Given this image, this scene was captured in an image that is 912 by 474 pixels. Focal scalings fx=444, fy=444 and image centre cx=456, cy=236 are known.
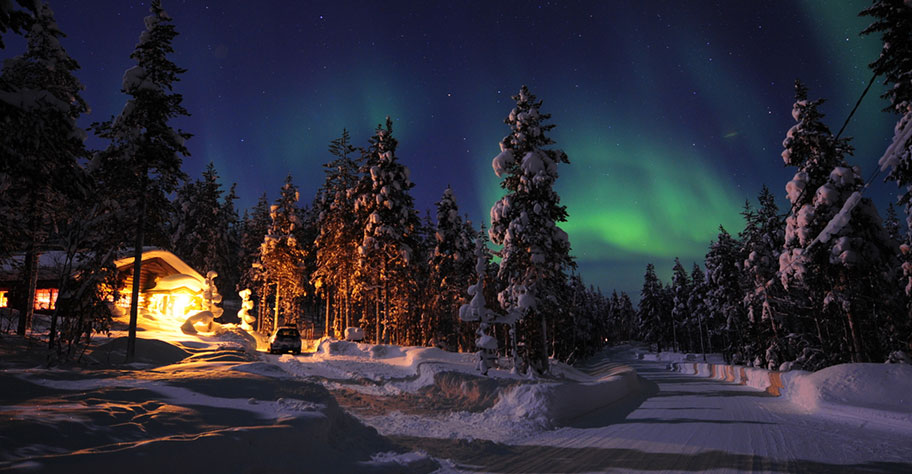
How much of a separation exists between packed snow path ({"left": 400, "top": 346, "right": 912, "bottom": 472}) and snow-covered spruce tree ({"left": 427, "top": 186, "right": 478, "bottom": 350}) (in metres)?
26.6

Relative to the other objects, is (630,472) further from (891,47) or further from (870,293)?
(870,293)

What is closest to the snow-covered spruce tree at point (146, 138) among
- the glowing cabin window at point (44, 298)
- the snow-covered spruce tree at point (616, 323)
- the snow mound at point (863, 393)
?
the glowing cabin window at point (44, 298)

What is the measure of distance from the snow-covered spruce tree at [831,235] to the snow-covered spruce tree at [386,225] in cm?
2193

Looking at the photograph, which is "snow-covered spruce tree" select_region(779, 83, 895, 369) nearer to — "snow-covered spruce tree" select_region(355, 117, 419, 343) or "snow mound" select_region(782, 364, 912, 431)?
"snow mound" select_region(782, 364, 912, 431)

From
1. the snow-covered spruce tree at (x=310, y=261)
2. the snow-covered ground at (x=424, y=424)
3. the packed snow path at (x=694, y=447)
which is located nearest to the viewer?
the snow-covered ground at (x=424, y=424)

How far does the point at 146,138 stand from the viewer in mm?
18438

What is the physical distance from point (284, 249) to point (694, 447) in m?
40.2

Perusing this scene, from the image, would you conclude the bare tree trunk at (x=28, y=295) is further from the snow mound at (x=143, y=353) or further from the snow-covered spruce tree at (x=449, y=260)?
the snow-covered spruce tree at (x=449, y=260)

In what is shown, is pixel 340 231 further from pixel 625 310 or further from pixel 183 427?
pixel 625 310

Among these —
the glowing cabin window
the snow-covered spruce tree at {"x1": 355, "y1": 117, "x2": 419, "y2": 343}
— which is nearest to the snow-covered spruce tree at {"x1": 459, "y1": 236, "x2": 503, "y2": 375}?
the snow-covered spruce tree at {"x1": 355, "y1": 117, "x2": 419, "y2": 343}

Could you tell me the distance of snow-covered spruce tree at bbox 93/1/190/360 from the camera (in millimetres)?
17625

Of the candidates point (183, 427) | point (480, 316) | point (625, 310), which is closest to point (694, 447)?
point (183, 427)

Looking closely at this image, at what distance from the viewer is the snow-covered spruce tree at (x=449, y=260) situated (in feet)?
126

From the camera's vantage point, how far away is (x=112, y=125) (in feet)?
57.8
